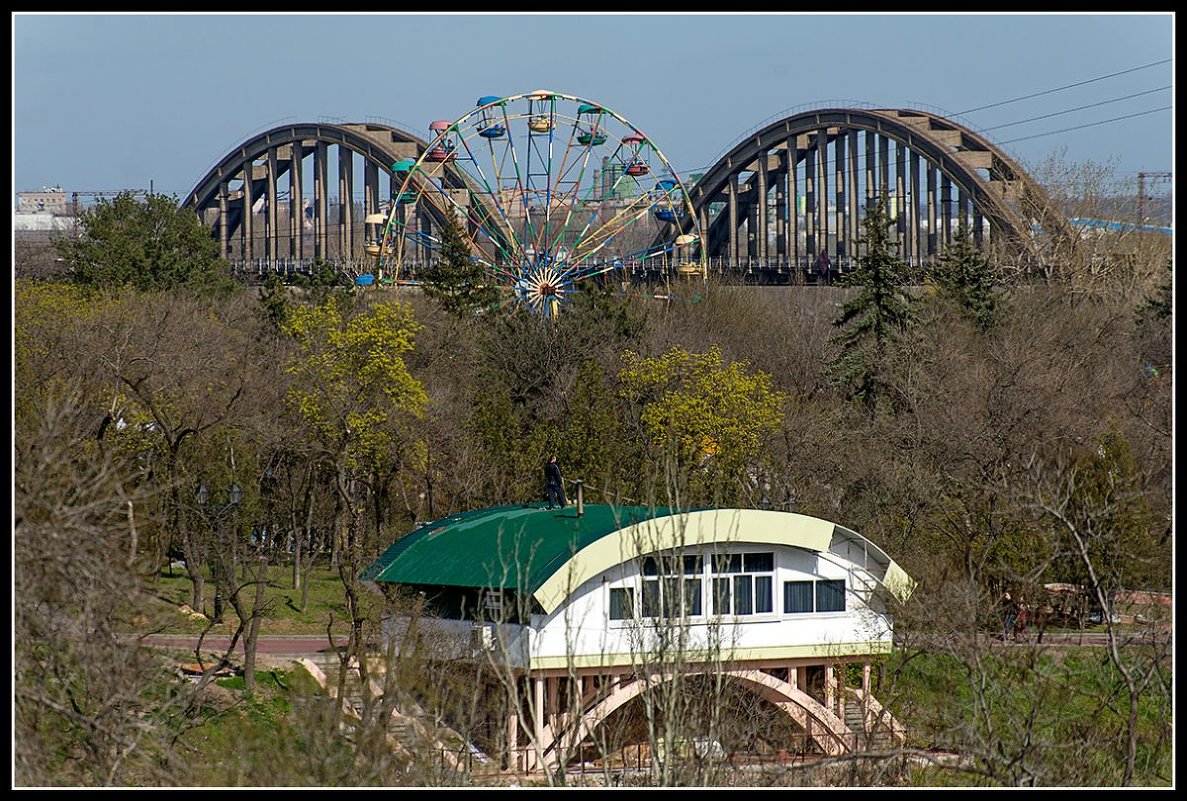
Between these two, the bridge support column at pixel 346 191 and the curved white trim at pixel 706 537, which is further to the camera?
the bridge support column at pixel 346 191

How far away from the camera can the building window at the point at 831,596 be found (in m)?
27.0

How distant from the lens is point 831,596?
A: 89.1ft

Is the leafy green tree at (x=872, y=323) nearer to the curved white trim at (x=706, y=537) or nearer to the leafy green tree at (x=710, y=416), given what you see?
the leafy green tree at (x=710, y=416)

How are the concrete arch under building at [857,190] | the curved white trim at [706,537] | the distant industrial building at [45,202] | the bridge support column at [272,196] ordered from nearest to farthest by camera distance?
1. the curved white trim at [706,537]
2. the concrete arch under building at [857,190]
3. the bridge support column at [272,196]
4. the distant industrial building at [45,202]

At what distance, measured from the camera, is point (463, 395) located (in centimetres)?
4244

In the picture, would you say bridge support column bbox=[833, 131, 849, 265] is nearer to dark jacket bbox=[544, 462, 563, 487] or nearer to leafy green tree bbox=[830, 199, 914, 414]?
leafy green tree bbox=[830, 199, 914, 414]

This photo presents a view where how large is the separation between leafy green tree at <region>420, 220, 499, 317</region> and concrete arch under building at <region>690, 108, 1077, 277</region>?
18911 millimetres

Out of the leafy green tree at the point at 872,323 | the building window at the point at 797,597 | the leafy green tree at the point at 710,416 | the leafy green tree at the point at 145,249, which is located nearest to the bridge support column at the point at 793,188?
the leafy green tree at the point at 145,249

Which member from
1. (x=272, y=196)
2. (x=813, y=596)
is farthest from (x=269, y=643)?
(x=272, y=196)

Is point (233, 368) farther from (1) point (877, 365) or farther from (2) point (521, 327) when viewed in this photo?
(1) point (877, 365)

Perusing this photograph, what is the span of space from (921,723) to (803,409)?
17001mm

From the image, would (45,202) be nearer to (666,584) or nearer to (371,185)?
(371,185)

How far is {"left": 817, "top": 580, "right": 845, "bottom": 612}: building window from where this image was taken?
27031 millimetres

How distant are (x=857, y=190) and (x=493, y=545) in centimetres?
5900
